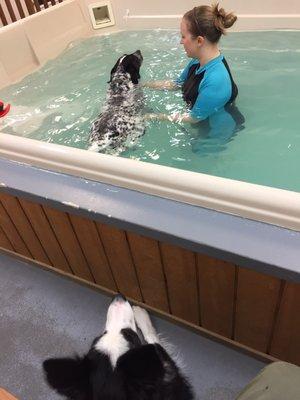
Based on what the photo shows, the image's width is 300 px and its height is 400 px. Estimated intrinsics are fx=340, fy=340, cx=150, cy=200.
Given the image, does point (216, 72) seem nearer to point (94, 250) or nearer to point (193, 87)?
point (193, 87)

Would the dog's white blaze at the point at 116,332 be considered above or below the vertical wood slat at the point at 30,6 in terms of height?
below

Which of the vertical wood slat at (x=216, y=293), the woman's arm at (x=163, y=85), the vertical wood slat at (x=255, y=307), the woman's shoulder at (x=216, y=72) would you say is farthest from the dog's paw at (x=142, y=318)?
the woman's arm at (x=163, y=85)

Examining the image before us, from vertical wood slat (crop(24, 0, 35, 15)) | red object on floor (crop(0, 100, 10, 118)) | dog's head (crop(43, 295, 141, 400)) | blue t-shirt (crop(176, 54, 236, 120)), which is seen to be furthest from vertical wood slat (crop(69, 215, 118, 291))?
vertical wood slat (crop(24, 0, 35, 15))

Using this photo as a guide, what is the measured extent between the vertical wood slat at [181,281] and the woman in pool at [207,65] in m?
0.84

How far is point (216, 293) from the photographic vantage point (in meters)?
1.03

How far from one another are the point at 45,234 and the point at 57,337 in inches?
17.5

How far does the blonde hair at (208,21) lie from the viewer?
1421 mm

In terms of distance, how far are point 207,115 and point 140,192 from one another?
807 millimetres

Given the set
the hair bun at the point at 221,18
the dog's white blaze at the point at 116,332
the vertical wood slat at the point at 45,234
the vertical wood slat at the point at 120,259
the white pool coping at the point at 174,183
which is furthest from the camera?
the hair bun at the point at 221,18

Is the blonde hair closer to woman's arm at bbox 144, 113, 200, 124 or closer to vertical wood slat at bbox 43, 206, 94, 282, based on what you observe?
woman's arm at bbox 144, 113, 200, 124

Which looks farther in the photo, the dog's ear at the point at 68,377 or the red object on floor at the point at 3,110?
the red object on floor at the point at 3,110

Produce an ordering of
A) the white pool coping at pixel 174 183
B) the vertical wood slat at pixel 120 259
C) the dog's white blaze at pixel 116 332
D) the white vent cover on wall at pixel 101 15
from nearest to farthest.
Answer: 1. the white pool coping at pixel 174 183
2. the dog's white blaze at pixel 116 332
3. the vertical wood slat at pixel 120 259
4. the white vent cover on wall at pixel 101 15

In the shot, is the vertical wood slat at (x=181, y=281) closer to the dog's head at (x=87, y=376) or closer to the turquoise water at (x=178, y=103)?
the dog's head at (x=87, y=376)

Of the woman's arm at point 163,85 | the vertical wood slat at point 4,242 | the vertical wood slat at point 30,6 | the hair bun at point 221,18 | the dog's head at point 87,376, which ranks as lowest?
the vertical wood slat at point 4,242
